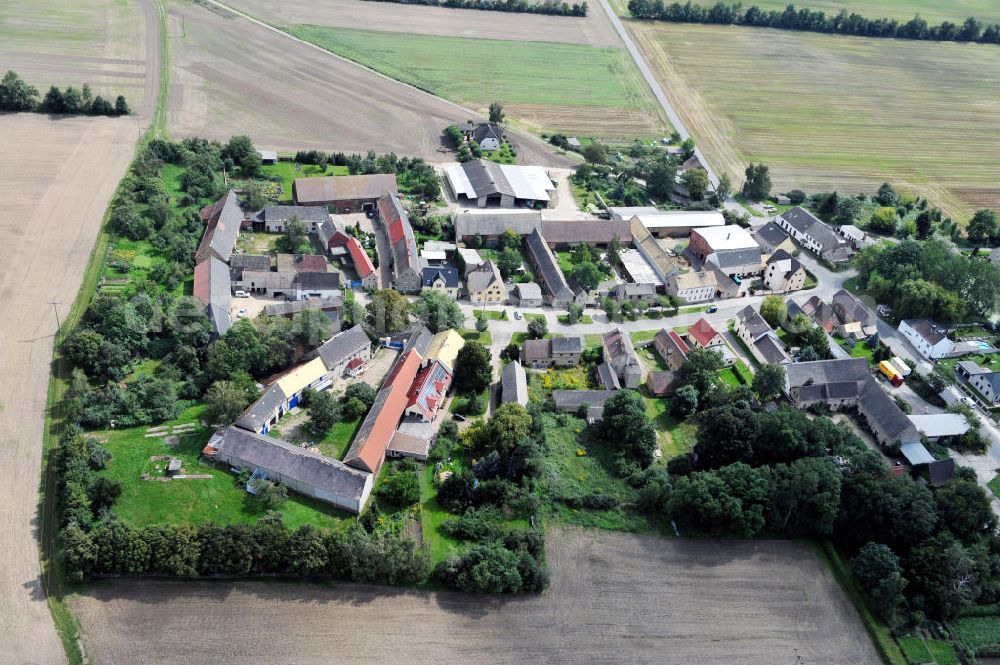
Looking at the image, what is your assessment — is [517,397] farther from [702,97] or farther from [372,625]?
[702,97]

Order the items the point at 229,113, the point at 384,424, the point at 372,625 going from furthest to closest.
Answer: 1. the point at 229,113
2. the point at 384,424
3. the point at 372,625

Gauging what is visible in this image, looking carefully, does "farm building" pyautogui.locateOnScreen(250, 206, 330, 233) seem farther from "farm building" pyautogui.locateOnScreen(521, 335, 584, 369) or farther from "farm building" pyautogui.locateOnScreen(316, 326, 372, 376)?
"farm building" pyautogui.locateOnScreen(521, 335, 584, 369)

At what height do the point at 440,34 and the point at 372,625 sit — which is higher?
the point at 440,34

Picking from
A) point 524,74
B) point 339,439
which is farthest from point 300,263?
point 524,74

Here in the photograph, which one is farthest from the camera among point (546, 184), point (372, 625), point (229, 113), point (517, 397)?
point (229, 113)

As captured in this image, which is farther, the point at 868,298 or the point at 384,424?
the point at 868,298

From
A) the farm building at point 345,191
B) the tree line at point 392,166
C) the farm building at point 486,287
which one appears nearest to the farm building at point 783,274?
the farm building at point 486,287

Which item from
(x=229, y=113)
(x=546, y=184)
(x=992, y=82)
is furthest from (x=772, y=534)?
(x=992, y=82)
